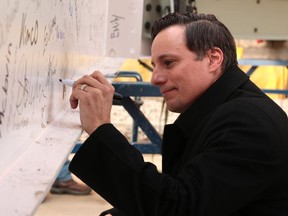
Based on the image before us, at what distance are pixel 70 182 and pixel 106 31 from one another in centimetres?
128

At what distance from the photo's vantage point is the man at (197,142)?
124 centimetres

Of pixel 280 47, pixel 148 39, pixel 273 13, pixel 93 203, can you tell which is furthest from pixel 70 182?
pixel 280 47

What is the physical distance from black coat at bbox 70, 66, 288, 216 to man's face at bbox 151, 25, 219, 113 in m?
0.09

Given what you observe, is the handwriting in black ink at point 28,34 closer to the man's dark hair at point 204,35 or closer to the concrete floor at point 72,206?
the man's dark hair at point 204,35

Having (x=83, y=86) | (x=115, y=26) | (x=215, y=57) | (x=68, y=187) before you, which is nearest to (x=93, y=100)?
(x=83, y=86)

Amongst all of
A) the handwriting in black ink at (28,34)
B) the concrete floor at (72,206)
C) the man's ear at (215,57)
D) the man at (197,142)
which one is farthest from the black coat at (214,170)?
the concrete floor at (72,206)

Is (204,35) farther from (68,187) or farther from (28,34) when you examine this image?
(68,187)

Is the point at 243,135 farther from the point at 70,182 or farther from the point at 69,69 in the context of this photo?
the point at 70,182

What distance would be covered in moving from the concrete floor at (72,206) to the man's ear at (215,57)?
237 cm

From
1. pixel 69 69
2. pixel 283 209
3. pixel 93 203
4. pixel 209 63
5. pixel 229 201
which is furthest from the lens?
pixel 93 203

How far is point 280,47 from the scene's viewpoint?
8.11m

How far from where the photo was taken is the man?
4.07 feet

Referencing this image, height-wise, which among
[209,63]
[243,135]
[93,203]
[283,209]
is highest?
[209,63]

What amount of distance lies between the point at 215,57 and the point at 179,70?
0.31 ft
